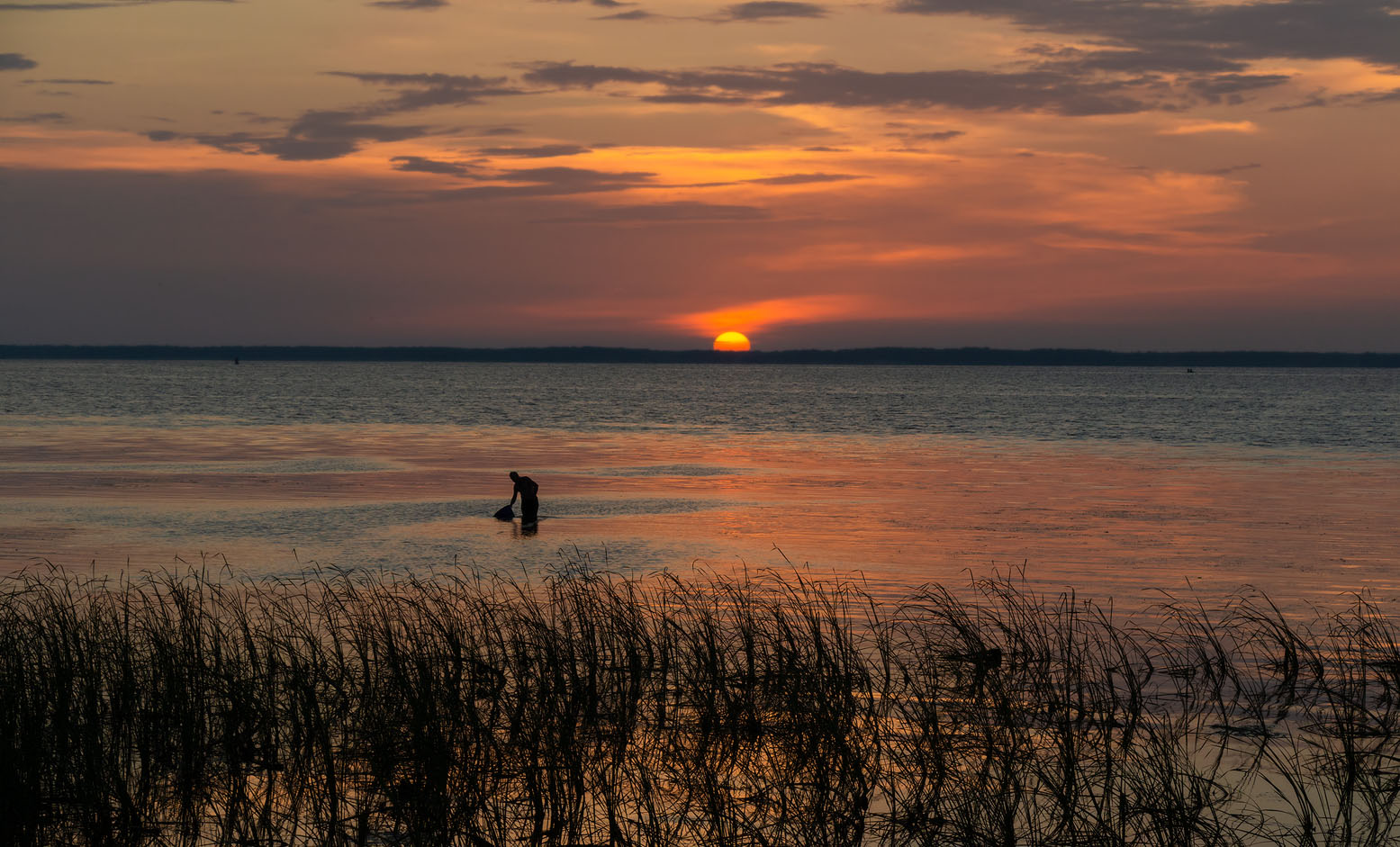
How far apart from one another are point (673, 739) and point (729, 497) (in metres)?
28.6

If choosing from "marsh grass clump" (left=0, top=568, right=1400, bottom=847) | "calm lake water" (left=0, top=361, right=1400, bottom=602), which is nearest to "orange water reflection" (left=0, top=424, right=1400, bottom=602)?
"calm lake water" (left=0, top=361, right=1400, bottom=602)

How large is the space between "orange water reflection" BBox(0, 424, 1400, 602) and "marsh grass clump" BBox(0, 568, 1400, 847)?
8092mm

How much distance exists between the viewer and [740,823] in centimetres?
882

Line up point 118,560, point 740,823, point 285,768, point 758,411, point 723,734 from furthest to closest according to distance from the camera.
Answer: point 758,411 → point 118,560 → point 723,734 → point 285,768 → point 740,823

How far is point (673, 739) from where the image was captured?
1102 centimetres

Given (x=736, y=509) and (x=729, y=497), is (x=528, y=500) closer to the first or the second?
(x=736, y=509)

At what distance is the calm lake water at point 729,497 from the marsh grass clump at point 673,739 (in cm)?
751

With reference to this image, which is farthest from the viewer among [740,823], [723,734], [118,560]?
[118,560]

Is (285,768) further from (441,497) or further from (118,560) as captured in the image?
(441,497)

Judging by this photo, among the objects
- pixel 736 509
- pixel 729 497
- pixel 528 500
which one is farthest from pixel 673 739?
pixel 729 497

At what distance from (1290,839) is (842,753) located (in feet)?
11.0

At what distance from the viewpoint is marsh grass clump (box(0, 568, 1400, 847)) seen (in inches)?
349

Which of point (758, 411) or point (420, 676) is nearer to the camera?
point (420, 676)

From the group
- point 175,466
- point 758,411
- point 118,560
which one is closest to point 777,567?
point 118,560
